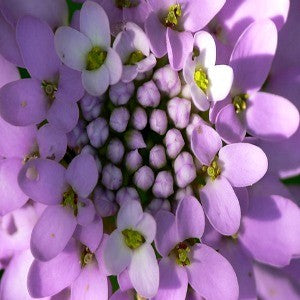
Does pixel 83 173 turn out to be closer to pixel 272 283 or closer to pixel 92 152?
pixel 92 152

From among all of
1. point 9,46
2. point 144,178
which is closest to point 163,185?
point 144,178

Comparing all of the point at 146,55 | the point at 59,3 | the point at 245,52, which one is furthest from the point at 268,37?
the point at 59,3

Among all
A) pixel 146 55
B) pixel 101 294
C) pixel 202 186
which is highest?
pixel 146 55

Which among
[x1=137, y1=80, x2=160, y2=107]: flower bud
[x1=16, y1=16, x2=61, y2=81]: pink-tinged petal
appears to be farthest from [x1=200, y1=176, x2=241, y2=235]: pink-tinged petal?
[x1=16, y1=16, x2=61, y2=81]: pink-tinged petal

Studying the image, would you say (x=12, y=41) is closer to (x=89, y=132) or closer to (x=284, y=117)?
(x=89, y=132)

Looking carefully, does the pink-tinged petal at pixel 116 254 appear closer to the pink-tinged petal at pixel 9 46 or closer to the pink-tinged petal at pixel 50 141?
the pink-tinged petal at pixel 50 141

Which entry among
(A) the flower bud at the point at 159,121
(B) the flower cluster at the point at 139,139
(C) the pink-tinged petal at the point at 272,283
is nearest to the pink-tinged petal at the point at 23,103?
(B) the flower cluster at the point at 139,139

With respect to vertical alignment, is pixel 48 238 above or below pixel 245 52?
below
